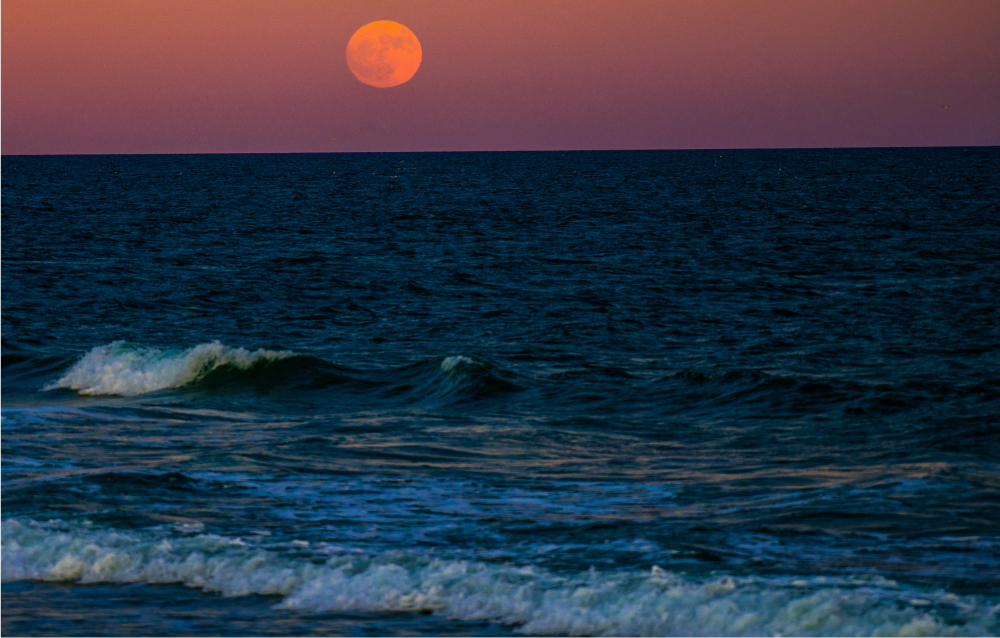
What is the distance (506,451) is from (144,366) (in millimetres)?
9279

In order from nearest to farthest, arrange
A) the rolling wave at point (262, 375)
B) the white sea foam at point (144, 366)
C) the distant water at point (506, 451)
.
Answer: the distant water at point (506, 451) < the rolling wave at point (262, 375) < the white sea foam at point (144, 366)

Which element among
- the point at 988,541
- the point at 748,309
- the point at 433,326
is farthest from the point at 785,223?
the point at 988,541

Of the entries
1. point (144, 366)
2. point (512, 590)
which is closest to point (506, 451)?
point (512, 590)

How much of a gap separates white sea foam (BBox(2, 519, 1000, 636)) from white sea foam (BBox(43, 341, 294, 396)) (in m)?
9.30

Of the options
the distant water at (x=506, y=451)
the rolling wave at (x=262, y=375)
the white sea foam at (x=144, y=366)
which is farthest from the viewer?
the white sea foam at (x=144, y=366)

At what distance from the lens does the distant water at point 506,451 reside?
8188 millimetres

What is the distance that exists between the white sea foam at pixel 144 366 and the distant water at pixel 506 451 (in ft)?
0.28

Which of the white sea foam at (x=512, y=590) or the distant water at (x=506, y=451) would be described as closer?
the white sea foam at (x=512, y=590)

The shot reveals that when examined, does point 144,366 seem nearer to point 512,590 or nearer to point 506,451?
point 506,451

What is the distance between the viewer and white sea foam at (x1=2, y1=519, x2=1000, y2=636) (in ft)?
24.9

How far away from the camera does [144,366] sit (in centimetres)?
1994

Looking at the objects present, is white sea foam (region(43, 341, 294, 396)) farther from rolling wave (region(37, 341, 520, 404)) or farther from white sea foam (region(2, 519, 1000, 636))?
white sea foam (region(2, 519, 1000, 636))

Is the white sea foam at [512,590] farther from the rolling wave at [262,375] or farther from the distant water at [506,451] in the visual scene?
the rolling wave at [262,375]

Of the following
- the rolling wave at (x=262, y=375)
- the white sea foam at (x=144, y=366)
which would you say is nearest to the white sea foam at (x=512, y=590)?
the rolling wave at (x=262, y=375)
